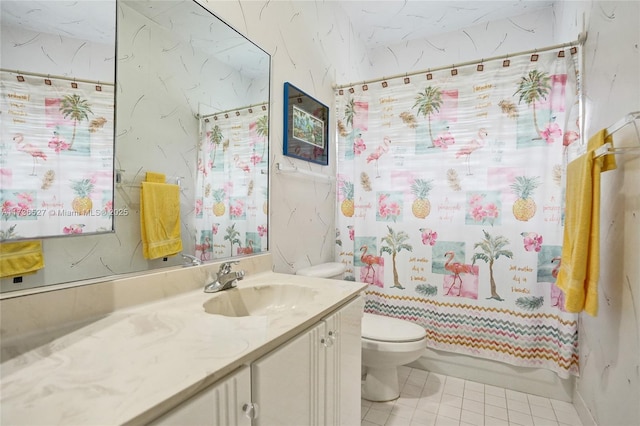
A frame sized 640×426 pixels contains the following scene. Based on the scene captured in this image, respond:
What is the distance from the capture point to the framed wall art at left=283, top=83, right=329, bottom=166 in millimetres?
1835

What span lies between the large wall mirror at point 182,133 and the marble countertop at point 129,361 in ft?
0.67

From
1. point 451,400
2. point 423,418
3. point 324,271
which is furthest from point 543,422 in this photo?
point 324,271

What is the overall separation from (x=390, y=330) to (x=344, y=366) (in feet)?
2.30

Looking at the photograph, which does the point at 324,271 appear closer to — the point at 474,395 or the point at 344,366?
the point at 344,366

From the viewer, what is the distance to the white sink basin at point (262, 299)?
1.22 meters

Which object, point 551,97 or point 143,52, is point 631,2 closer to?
point 551,97

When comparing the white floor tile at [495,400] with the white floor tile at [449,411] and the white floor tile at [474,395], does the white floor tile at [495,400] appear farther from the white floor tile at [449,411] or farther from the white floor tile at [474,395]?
the white floor tile at [449,411]

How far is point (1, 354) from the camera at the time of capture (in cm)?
68

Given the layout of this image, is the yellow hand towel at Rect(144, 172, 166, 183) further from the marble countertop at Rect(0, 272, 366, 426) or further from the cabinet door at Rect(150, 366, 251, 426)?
the cabinet door at Rect(150, 366, 251, 426)

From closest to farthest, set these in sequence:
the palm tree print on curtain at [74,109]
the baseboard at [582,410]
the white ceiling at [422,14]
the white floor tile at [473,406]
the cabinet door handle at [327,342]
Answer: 1. the palm tree print on curtain at [74,109]
2. the cabinet door handle at [327,342]
3. the baseboard at [582,410]
4. the white floor tile at [473,406]
5. the white ceiling at [422,14]

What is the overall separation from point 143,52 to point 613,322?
83.2 inches

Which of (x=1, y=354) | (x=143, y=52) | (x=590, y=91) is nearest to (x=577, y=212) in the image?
(x=590, y=91)

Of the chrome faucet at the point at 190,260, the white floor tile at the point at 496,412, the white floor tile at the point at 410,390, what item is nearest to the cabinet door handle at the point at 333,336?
the chrome faucet at the point at 190,260

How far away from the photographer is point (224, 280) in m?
1.26
